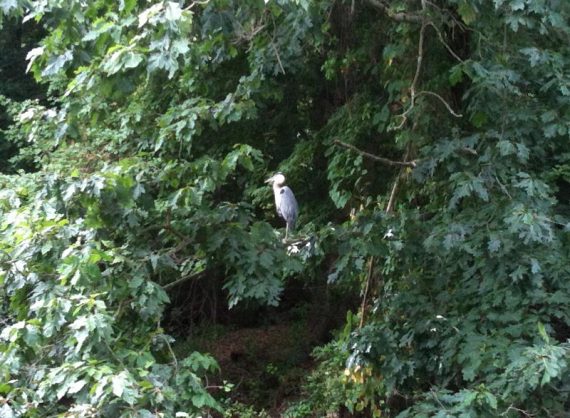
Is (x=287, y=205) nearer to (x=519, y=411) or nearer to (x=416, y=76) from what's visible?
(x=416, y=76)

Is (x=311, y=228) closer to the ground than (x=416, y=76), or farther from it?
closer to the ground

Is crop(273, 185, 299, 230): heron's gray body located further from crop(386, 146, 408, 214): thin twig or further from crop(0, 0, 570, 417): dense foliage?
crop(386, 146, 408, 214): thin twig

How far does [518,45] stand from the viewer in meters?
5.60

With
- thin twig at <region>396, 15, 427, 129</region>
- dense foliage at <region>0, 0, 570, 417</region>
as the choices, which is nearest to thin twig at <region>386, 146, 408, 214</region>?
dense foliage at <region>0, 0, 570, 417</region>

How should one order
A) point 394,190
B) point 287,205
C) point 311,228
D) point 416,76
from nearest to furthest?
point 416,76 < point 311,228 < point 394,190 < point 287,205

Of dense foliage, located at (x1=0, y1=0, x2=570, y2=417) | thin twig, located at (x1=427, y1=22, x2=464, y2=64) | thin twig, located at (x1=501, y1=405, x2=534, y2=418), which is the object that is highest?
thin twig, located at (x1=427, y1=22, x2=464, y2=64)

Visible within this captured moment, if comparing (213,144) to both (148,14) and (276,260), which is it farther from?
(148,14)

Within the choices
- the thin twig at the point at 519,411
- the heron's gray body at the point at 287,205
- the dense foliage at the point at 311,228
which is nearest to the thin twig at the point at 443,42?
the dense foliage at the point at 311,228

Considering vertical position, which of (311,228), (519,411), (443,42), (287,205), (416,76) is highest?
(443,42)

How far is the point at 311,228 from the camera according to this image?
6105 millimetres

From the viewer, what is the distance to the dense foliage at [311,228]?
13.4 feet

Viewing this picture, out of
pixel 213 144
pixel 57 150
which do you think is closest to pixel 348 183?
pixel 213 144

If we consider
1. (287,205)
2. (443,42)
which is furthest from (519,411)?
(287,205)

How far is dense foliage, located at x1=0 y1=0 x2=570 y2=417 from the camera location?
4.09 m
